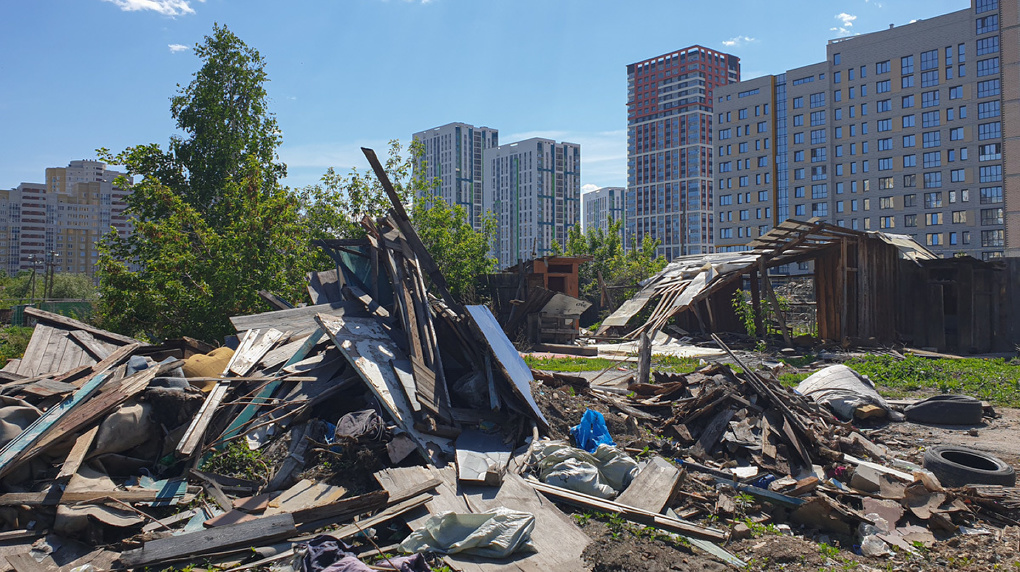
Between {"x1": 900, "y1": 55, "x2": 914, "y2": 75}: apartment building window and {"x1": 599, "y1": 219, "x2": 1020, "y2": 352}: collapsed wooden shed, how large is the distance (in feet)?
202

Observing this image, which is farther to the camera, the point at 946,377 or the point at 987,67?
the point at 987,67

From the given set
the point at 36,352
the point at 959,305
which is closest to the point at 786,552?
the point at 36,352

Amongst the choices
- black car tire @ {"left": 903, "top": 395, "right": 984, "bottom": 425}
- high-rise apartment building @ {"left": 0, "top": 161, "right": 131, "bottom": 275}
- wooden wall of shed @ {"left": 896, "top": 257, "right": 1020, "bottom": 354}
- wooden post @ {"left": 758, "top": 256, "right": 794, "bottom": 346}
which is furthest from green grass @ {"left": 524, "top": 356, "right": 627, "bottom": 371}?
high-rise apartment building @ {"left": 0, "top": 161, "right": 131, "bottom": 275}

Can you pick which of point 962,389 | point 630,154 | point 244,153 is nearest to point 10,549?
point 962,389

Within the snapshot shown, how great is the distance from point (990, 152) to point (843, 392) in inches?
2773

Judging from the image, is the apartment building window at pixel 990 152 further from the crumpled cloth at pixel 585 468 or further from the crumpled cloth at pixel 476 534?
the crumpled cloth at pixel 476 534

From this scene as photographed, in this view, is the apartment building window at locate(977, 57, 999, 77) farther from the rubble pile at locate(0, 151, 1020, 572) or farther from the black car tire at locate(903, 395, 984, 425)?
the rubble pile at locate(0, 151, 1020, 572)

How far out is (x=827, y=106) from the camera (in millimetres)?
71750

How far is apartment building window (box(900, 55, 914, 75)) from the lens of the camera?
6581 cm

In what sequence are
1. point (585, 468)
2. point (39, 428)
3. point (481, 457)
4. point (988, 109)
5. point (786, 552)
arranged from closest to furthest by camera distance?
point (786, 552), point (39, 428), point (585, 468), point (481, 457), point (988, 109)

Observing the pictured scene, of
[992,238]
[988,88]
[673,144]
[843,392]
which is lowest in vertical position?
[843,392]

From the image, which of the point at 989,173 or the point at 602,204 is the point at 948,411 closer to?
the point at 989,173

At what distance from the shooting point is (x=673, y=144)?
376ft

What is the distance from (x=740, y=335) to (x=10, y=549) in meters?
17.7
